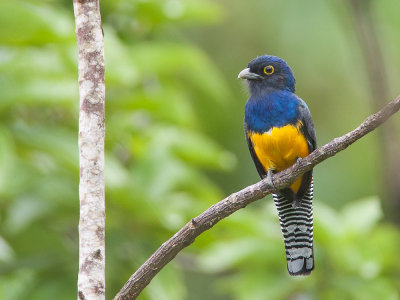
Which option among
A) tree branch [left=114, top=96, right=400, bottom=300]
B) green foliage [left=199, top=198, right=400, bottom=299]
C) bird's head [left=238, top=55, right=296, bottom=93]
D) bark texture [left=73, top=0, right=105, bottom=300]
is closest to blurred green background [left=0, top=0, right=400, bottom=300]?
green foliage [left=199, top=198, right=400, bottom=299]

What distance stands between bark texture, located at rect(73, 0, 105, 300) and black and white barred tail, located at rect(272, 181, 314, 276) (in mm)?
1434

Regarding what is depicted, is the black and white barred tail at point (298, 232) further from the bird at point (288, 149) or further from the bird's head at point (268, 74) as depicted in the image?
the bird's head at point (268, 74)

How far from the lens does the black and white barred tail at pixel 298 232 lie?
432 cm

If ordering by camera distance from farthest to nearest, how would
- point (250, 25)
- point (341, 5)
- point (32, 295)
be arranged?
point (250, 25)
point (341, 5)
point (32, 295)

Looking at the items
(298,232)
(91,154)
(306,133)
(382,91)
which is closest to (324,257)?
(298,232)

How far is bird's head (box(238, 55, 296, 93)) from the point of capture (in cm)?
484

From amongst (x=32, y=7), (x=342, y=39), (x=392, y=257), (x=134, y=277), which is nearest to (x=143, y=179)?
(x=32, y=7)

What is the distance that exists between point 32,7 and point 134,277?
7.62ft

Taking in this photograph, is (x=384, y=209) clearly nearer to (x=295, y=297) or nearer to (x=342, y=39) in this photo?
(x=295, y=297)

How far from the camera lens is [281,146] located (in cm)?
443

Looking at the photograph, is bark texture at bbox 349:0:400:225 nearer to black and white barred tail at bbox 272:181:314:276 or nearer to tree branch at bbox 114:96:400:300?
tree branch at bbox 114:96:400:300

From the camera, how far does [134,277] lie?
3.38m

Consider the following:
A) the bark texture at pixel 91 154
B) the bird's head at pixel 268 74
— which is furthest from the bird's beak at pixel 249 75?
the bark texture at pixel 91 154

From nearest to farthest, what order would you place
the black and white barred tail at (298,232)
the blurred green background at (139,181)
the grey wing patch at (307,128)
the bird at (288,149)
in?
the black and white barred tail at (298,232), the bird at (288,149), the grey wing patch at (307,128), the blurred green background at (139,181)
